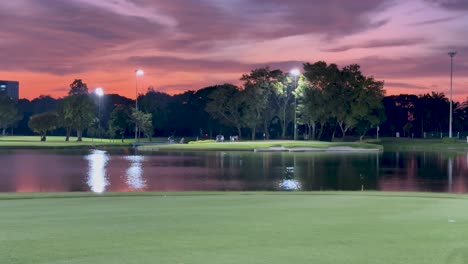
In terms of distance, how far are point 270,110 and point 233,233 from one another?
95.1 m

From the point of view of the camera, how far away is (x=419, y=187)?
25.7 m

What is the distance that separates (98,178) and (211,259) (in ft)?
79.9

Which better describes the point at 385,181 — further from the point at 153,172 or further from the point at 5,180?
the point at 5,180

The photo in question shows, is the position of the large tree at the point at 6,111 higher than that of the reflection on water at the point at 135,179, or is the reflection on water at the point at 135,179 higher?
the large tree at the point at 6,111

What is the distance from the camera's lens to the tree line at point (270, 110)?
9500 cm

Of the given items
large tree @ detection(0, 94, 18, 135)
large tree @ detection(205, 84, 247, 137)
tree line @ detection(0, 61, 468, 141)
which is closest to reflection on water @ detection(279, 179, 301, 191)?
tree line @ detection(0, 61, 468, 141)

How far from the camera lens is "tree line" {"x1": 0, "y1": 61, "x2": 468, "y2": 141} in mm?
95000

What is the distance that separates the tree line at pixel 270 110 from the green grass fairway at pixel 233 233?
80.8 metres

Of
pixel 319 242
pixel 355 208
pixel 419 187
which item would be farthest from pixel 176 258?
pixel 419 187

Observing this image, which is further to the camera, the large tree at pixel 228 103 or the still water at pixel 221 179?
the large tree at pixel 228 103

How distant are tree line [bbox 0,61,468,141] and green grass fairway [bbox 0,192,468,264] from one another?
8080 centimetres

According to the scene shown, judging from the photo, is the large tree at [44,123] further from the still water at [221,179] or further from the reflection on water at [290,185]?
the reflection on water at [290,185]

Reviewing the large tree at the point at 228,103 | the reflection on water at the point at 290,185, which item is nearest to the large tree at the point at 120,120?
the large tree at the point at 228,103

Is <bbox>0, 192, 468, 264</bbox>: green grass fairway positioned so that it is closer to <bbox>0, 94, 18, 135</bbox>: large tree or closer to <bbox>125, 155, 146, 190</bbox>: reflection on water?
<bbox>125, 155, 146, 190</bbox>: reflection on water
